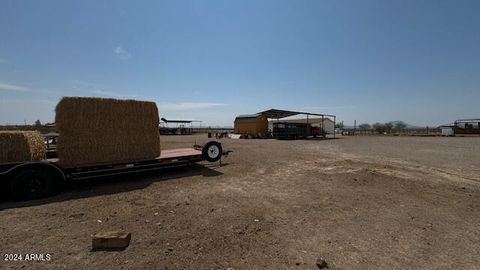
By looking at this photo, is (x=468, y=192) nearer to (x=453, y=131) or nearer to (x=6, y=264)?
(x=6, y=264)

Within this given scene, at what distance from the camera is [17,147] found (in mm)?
7145

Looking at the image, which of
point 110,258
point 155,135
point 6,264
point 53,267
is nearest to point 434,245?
point 110,258

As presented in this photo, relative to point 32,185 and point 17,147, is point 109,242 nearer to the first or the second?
point 32,185

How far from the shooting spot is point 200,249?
4.14 m

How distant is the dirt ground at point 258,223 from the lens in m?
3.86

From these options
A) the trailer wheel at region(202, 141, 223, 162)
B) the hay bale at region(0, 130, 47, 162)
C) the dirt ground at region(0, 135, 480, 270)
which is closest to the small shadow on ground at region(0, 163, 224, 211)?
the dirt ground at region(0, 135, 480, 270)

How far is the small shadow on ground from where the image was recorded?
692 cm

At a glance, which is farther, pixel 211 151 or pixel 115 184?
pixel 211 151

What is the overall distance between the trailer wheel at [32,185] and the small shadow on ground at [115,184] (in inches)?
8.6

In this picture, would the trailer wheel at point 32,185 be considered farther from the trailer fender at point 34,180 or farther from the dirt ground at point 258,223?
the dirt ground at point 258,223

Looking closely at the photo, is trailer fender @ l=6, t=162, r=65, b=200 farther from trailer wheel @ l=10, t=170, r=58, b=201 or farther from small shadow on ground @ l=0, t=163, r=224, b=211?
small shadow on ground @ l=0, t=163, r=224, b=211

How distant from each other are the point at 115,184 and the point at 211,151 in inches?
154

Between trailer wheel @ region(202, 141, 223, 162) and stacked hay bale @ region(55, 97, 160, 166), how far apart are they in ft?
6.71

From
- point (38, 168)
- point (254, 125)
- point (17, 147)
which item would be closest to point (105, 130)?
point (38, 168)
